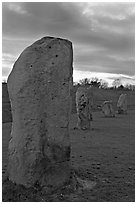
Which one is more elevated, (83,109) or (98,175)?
(83,109)

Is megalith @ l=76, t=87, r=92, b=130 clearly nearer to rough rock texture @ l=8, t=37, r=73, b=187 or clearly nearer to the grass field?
the grass field

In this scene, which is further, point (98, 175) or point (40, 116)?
point (98, 175)

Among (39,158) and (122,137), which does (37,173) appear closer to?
(39,158)

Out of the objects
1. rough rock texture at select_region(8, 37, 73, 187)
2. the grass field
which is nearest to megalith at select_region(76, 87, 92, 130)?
the grass field

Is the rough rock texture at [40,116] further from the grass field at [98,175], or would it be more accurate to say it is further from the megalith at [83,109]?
the megalith at [83,109]

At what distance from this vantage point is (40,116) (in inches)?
200

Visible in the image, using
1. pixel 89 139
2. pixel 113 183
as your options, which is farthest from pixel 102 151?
pixel 113 183

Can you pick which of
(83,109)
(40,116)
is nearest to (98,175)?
(40,116)

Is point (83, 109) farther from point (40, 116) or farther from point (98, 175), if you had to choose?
point (40, 116)

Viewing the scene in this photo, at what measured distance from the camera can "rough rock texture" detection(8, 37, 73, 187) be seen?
5.00m

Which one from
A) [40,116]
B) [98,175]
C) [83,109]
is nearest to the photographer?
[40,116]

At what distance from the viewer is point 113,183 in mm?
5527

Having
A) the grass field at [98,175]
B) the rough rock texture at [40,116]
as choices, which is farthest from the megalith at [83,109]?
the rough rock texture at [40,116]

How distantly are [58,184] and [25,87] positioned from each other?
1.75m
